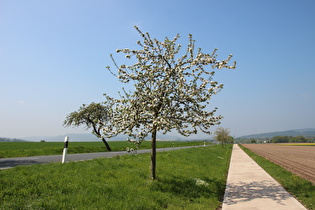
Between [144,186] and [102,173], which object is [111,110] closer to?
[102,173]

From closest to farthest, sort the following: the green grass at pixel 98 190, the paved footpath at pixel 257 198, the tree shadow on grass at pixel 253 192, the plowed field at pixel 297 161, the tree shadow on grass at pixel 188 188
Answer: the green grass at pixel 98 190, the paved footpath at pixel 257 198, the tree shadow on grass at pixel 253 192, the tree shadow on grass at pixel 188 188, the plowed field at pixel 297 161

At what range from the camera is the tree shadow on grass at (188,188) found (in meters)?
9.02

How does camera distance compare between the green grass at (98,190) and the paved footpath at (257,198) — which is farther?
the paved footpath at (257,198)

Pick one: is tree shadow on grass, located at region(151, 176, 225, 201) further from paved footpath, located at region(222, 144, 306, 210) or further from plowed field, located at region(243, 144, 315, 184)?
plowed field, located at region(243, 144, 315, 184)

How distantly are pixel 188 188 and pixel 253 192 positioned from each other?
289 cm

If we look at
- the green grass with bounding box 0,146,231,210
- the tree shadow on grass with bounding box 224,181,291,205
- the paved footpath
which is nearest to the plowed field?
the tree shadow on grass with bounding box 224,181,291,205

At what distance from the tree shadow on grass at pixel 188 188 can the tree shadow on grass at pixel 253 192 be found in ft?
1.64

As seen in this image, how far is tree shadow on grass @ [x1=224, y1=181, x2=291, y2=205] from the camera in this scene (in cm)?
875

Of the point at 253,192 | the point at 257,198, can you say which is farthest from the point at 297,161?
the point at 257,198

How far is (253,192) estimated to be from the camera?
9.87 m

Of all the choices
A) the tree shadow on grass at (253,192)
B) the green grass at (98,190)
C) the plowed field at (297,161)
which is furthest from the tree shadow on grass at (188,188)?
the plowed field at (297,161)

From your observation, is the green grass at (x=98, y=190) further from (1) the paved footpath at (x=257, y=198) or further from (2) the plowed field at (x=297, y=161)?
(2) the plowed field at (x=297, y=161)

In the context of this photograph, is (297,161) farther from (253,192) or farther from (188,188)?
(188,188)

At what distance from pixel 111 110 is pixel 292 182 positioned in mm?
10544
